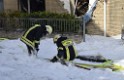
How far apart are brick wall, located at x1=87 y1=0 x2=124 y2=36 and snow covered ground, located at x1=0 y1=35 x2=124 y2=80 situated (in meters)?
2.00

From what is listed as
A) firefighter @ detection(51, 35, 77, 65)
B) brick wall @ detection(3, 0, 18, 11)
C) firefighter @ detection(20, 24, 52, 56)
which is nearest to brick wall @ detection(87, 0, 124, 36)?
brick wall @ detection(3, 0, 18, 11)

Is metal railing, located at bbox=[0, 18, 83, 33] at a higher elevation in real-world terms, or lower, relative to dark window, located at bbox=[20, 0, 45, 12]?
lower

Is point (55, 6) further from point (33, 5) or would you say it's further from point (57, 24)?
point (57, 24)

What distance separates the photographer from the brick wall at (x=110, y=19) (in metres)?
19.2

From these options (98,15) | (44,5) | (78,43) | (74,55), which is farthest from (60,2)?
(74,55)

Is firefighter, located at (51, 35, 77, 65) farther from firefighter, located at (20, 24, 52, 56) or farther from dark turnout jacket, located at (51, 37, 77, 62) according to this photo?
firefighter, located at (20, 24, 52, 56)

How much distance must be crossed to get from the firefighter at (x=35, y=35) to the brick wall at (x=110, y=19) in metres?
7.11

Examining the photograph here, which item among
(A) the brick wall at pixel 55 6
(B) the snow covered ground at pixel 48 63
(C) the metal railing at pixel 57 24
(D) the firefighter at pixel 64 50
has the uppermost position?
(A) the brick wall at pixel 55 6

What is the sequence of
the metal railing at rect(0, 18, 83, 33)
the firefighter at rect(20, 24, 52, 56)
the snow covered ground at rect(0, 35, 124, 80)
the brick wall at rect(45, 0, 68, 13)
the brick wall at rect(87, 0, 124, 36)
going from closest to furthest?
the snow covered ground at rect(0, 35, 124, 80) → the firefighter at rect(20, 24, 52, 56) → the metal railing at rect(0, 18, 83, 33) → the brick wall at rect(87, 0, 124, 36) → the brick wall at rect(45, 0, 68, 13)

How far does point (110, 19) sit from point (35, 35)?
312 inches

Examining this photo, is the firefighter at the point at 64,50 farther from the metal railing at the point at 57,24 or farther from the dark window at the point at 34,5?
the dark window at the point at 34,5

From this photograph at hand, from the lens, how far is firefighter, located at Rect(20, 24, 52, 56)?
12.9 metres

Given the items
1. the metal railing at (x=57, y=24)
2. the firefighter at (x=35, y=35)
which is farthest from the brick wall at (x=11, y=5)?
the firefighter at (x=35, y=35)

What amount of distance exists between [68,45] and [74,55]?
46cm
